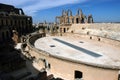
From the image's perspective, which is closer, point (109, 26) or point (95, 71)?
point (95, 71)

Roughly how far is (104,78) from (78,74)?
2964mm

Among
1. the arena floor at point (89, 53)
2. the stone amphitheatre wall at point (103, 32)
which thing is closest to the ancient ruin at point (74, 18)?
the stone amphitheatre wall at point (103, 32)

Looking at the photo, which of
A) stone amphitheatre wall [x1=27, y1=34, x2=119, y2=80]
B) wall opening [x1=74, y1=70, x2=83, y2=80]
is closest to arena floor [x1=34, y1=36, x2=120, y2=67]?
stone amphitheatre wall [x1=27, y1=34, x2=119, y2=80]

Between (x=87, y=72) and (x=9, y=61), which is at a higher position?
(x=9, y=61)

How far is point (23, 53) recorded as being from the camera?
20938 millimetres

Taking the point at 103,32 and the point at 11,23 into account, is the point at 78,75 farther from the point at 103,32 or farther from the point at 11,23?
the point at 11,23

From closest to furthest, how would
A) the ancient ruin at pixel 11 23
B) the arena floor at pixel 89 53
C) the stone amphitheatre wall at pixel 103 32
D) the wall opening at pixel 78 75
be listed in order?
the wall opening at pixel 78 75
the arena floor at pixel 89 53
the stone amphitheatre wall at pixel 103 32
the ancient ruin at pixel 11 23

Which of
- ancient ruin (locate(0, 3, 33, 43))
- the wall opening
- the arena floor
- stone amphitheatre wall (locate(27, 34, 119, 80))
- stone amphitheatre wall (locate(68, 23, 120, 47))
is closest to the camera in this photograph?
stone amphitheatre wall (locate(27, 34, 119, 80))

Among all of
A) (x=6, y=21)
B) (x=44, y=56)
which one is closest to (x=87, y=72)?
(x=44, y=56)

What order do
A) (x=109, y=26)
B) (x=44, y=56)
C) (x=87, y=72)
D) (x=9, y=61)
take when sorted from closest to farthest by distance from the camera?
(x=87, y=72) → (x=9, y=61) → (x=44, y=56) → (x=109, y=26)

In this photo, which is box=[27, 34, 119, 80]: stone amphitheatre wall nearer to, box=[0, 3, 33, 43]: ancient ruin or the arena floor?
the arena floor

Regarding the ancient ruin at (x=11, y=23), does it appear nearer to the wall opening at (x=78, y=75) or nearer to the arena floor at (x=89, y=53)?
the arena floor at (x=89, y=53)

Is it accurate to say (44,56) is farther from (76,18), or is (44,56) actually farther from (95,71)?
(76,18)

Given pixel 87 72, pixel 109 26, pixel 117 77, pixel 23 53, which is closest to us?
pixel 117 77
